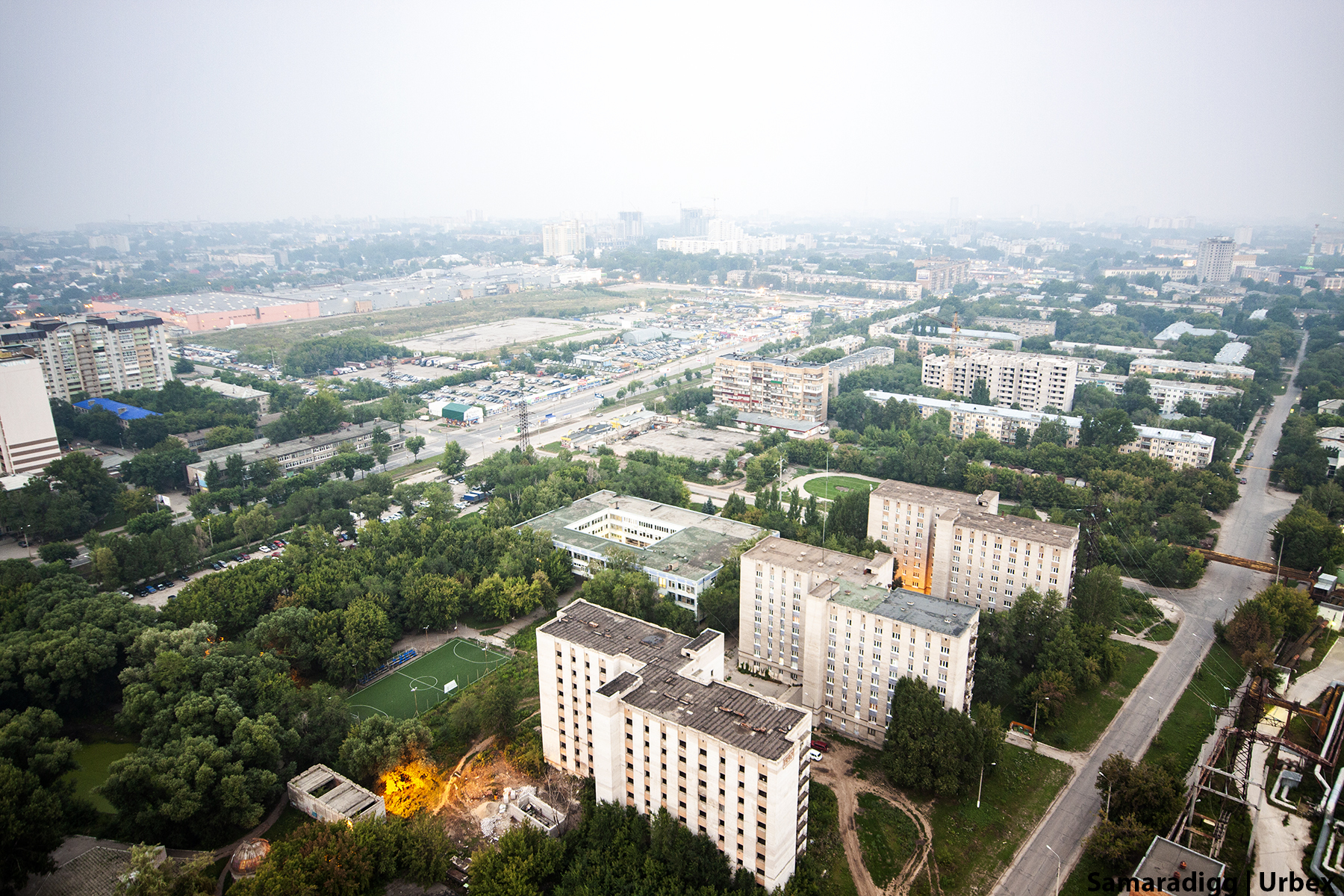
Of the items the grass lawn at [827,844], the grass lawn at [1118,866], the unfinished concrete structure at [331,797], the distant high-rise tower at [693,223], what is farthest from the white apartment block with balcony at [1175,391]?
the distant high-rise tower at [693,223]

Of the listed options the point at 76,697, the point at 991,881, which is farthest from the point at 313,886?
the point at 991,881

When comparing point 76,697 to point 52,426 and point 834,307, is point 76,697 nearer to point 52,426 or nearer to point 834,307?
point 52,426

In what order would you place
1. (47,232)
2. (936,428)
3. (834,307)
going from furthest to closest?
(47,232), (834,307), (936,428)

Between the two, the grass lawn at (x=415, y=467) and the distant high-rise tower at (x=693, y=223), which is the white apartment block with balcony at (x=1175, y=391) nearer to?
the grass lawn at (x=415, y=467)

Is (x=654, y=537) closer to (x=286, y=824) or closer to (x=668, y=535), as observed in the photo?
(x=668, y=535)

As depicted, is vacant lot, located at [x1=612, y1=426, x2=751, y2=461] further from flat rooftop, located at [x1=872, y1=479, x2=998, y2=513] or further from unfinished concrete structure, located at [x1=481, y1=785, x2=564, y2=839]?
unfinished concrete structure, located at [x1=481, y1=785, x2=564, y2=839]

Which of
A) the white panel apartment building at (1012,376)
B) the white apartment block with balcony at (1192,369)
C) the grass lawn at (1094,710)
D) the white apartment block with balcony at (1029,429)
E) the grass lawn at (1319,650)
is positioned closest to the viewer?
the grass lawn at (1094,710)
